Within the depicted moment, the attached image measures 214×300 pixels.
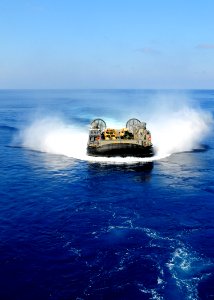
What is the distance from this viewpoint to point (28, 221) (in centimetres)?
7206

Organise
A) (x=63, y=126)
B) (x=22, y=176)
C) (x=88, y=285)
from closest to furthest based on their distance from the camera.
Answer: (x=88, y=285) < (x=22, y=176) < (x=63, y=126)

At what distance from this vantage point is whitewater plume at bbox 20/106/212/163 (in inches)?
5202

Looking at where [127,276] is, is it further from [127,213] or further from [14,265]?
[127,213]

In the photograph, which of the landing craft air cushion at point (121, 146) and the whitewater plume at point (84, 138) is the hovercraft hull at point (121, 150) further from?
the whitewater plume at point (84, 138)


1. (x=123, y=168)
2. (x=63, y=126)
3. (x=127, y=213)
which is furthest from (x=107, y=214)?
(x=63, y=126)

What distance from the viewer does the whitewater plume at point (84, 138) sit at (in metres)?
132

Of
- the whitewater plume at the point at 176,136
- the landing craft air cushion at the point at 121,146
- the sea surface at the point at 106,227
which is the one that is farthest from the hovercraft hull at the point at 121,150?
the whitewater plume at the point at 176,136

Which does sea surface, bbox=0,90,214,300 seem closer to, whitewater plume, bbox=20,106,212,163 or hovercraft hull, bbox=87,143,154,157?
hovercraft hull, bbox=87,143,154,157

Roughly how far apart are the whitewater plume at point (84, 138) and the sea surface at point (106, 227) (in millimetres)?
2833

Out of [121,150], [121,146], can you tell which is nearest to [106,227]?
[121,146]

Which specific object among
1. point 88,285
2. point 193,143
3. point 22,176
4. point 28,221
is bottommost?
point 88,285

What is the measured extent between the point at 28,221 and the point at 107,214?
1597cm

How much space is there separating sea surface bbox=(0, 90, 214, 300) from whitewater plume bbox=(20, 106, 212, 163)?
2.83 metres

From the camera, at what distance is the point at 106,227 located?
69.3 meters
